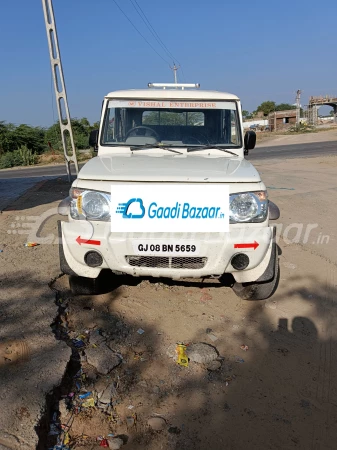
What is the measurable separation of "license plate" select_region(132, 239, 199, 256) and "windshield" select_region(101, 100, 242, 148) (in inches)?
64.0

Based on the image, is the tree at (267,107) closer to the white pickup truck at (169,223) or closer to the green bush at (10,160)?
the green bush at (10,160)

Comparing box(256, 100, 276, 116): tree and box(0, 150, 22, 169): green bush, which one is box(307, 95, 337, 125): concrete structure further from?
box(0, 150, 22, 169): green bush

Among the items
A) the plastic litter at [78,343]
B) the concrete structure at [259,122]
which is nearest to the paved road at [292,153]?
the plastic litter at [78,343]

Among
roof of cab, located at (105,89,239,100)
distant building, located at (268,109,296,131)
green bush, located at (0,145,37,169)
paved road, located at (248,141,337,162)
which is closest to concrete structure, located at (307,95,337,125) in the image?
distant building, located at (268,109,296,131)

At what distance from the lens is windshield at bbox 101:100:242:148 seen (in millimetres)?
4395

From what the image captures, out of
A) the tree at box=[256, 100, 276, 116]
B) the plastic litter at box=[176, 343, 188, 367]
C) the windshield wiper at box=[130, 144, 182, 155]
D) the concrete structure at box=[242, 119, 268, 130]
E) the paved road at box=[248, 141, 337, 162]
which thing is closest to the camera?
the plastic litter at box=[176, 343, 188, 367]

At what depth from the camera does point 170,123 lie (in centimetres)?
447

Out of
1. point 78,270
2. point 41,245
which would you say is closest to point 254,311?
point 78,270

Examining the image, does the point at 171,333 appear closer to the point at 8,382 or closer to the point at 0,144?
the point at 8,382

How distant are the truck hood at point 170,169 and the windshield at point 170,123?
0.46 meters

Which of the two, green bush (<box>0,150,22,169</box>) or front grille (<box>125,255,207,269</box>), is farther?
green bush (<box>0,150,22,169</box>)

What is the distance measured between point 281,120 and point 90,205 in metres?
57.0

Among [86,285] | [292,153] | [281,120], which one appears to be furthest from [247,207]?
[281,120]

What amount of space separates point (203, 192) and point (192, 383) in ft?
4.60
